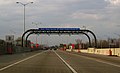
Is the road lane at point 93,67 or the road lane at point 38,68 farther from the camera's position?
the road lane at point 93,67

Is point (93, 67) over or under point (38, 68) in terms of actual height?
under

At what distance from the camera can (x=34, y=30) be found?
10519cm

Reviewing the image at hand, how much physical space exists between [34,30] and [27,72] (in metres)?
87.4

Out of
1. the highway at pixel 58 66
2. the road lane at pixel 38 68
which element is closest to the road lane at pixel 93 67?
the highway at pixel 58 66

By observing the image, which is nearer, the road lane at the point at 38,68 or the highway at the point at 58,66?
the road lane at the point at 38,68

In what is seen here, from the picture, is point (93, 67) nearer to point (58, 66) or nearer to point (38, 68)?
point (58, 66)

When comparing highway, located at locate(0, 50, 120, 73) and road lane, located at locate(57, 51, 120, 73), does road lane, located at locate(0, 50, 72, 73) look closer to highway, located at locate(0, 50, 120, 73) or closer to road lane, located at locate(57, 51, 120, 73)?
highway, located at locate(0, 50, 120, 73)

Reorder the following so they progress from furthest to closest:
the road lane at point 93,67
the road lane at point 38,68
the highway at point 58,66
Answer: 1. the highway at point 58,66
2. the road lane at point 93,67
3. the road lane at point 38,68

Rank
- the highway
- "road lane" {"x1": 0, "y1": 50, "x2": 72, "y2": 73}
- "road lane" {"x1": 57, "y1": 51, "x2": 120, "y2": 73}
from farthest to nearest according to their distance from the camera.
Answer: the highway < "road lane" {"x1": 57, "y1": 51, "x2": 120, "y2": 73} < "road lane" {"x1": 0, "y1": 50, "x2": 72, "y2": 73}

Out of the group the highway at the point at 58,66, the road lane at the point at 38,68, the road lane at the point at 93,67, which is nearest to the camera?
the road lane at the point at 38,68

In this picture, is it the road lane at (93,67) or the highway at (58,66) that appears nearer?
the road lane at (93,67)

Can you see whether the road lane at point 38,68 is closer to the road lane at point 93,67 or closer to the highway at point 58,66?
the highway at point 58,66

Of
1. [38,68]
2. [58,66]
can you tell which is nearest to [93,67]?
[58,66]

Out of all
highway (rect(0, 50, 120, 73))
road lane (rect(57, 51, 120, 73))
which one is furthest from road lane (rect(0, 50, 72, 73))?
road lane (rect(57, 51, 120, 73))
